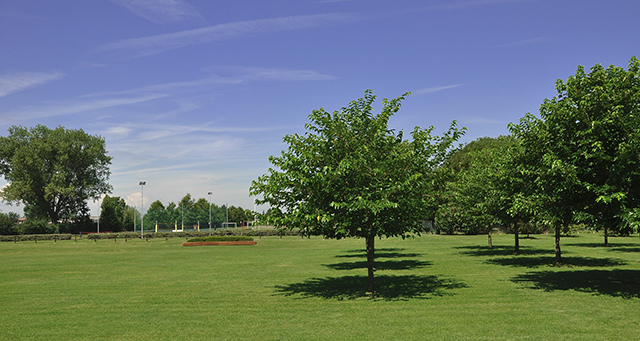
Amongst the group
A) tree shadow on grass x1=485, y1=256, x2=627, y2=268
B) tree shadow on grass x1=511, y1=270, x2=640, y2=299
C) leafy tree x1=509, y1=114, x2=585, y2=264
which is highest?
leafy tree x1=509, y1=114, x2=585, y2=264

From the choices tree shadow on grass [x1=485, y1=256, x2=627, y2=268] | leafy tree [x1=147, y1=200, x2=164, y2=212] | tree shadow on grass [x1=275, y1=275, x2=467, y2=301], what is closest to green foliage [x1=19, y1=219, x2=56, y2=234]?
tree shadow on grass [x1=275, y1=275, x2=467, y2=301]

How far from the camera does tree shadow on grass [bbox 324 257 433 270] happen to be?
2644 cm

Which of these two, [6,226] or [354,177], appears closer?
[354,177]

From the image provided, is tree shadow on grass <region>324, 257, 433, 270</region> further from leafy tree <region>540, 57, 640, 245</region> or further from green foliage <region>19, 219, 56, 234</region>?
green foliage <region>19, 219, 56, 234</region>

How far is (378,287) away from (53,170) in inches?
3494

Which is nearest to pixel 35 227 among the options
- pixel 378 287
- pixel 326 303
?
pixel 378 287

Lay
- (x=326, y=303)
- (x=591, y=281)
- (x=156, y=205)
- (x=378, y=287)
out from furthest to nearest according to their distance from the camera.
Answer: (x=156, y=205) < (x=591, y=281) < (x=378, y=287) < (x=326, y=303)

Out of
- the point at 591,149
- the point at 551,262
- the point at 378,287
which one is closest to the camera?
the point at 591,149

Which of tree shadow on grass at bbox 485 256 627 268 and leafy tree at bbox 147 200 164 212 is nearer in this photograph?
tree shadow on grass at bbox 485 256 627 268

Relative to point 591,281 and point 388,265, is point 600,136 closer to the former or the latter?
point 591,281

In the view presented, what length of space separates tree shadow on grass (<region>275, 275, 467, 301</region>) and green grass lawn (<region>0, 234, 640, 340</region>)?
5cm

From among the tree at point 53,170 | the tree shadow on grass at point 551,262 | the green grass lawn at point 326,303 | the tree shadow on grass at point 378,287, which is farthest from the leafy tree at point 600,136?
the tree at point 53,170

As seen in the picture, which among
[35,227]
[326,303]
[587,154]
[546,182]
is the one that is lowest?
[326,303]

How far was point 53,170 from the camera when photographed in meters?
89.4
